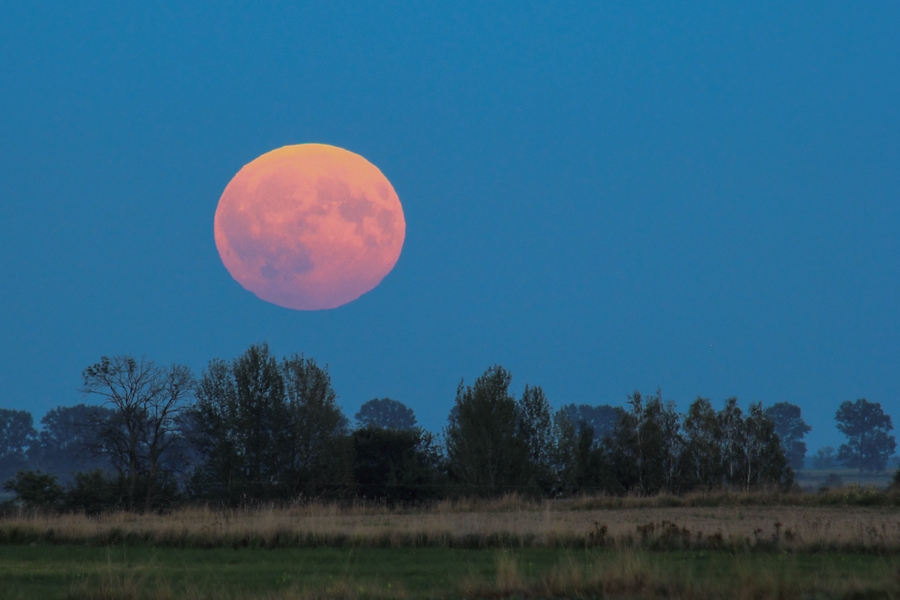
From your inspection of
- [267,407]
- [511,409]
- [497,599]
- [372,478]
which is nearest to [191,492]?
[267,407]

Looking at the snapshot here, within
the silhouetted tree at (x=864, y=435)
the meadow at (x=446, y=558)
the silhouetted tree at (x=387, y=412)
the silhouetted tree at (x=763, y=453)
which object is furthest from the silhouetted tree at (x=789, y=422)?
the meadow at (x=446, y=558)

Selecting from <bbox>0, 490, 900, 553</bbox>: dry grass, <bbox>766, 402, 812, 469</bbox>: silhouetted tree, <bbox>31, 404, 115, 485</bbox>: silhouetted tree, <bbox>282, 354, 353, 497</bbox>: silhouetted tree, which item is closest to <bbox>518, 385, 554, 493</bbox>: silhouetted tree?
<bbox>282, 354, 353, 497</bbox>: silhouetted tree

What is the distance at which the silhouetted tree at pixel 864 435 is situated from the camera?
168125mm

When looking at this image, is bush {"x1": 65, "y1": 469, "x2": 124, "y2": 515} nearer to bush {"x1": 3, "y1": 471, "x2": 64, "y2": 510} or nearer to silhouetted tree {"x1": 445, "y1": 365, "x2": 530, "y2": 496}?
bush {"x1": 3, "y1": 471, "x2": 64, "y2": 510}

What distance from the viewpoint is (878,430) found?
561 feet

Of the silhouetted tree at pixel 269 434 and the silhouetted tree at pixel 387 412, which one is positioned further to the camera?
the silhouetted tree at pixel 387 412

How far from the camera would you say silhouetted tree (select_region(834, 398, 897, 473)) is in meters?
168

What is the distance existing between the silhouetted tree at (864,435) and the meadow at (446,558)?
6107 inches

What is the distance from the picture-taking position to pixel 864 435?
561 ft

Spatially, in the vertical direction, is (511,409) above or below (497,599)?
above

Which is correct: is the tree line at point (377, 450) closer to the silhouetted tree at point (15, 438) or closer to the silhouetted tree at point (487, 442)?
the silhouetted tree at point (487, 442)

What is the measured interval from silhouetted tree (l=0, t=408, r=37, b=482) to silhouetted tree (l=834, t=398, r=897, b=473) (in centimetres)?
16554

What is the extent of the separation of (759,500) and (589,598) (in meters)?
29.8

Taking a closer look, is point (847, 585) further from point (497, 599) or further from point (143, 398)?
point (143, 398)
